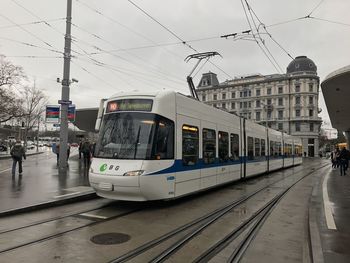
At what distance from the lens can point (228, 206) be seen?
1007 centimetres

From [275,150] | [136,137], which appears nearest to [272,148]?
[275,150]

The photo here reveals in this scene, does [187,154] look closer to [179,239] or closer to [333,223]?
[179,239]

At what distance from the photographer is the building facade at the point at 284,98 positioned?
8875 cm

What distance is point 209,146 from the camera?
12086 mm

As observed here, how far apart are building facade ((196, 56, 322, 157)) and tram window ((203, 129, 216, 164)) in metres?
72.5

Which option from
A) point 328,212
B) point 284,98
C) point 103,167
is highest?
point 284,98

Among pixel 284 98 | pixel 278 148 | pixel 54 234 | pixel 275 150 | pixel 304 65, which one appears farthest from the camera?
pixel 284 98

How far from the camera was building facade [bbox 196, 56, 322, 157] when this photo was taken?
88.8 meters

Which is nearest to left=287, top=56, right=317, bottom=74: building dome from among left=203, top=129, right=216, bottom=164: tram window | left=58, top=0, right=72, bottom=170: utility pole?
left=58, top=0, right=72, bottom=170: utility pole

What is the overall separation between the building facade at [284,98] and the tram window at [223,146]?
7100 cm

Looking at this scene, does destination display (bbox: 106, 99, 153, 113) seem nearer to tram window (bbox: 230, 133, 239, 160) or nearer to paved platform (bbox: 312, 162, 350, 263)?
paved platform (bbox: 312, 162, 350, 263)

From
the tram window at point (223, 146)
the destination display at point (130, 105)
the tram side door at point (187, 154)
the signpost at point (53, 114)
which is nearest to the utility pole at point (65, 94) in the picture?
the signpost at point (53, 114)

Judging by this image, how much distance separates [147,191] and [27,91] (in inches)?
1787

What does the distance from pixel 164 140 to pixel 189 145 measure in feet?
4.82
